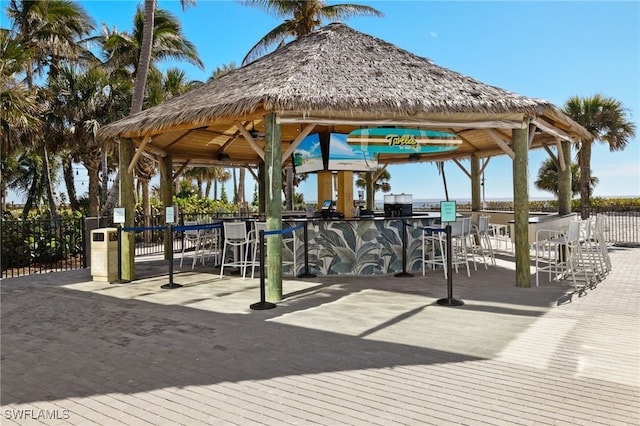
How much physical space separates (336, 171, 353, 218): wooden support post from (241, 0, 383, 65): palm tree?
9.05m

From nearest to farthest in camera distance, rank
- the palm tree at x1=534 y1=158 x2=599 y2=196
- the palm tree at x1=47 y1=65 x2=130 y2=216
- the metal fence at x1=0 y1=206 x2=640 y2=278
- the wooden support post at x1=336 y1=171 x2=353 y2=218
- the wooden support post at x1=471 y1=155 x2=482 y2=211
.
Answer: the wooden support post at x1=336 y1=171 x2=353 y2=218, the metal fence at x1=0 y1=206 x2=640 y2=278, the wooden support post at x1=471 y1=155 x2=482 y2=211, the palm tree at x1=47 y1=65 x2=130 y2=216, the palm tree at x1=534 y1=158 x2=599 y2=196

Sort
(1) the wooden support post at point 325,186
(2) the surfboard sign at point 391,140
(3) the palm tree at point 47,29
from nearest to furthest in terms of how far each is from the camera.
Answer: (2) the surfboard sign at point 391,140, (1) the wooden support post at point 325,186, (3) the palm tree at point 47,29

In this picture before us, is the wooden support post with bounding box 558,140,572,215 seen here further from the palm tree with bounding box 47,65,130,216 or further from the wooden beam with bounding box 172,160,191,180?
the palm tree with bounding box 47,65,130,216

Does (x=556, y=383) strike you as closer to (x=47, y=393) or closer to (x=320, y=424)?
(x=320, y=424)

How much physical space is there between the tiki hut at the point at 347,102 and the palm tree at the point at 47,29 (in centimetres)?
1335

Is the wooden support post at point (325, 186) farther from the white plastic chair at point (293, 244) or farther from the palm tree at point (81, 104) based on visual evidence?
the palm tree at point (81, 104)

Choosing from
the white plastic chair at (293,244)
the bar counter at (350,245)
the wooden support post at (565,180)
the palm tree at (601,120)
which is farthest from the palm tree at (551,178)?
the white plastic chair at (293,244)


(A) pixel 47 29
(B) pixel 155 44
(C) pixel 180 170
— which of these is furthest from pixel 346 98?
(A) pixel 47 29

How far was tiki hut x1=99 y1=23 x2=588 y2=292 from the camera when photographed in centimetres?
677

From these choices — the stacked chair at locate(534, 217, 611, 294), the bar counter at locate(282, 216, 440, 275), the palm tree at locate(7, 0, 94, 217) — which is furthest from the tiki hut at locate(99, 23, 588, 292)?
the palm tree at locate(7, 0, 94, 217)

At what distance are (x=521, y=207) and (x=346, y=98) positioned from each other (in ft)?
11.1

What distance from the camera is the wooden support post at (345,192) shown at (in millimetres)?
10195

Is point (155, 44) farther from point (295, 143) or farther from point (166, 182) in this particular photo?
point (295, 143)

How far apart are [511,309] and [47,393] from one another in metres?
5.14
